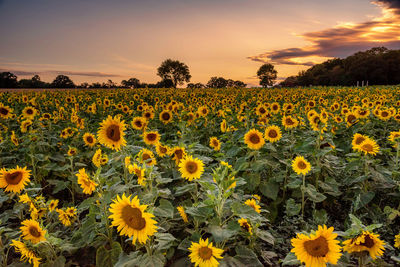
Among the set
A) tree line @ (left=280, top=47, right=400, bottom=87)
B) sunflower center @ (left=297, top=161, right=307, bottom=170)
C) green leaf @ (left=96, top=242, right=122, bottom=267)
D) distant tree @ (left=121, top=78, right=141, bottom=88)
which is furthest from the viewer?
tree line @ (left=280, top=47, right=400, bottom=87)

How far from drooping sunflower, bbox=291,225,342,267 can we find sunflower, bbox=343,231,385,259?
193 millimetres

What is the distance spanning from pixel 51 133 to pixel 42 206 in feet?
14.2

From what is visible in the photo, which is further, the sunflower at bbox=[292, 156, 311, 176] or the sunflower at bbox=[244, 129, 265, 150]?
the sunflower at bbox=[244, 129, 265, 150]

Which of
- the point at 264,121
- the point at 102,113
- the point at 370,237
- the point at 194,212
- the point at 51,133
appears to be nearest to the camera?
the point at 370,237

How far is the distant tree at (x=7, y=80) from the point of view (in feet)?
126

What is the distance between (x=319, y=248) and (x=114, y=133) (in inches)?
95.1

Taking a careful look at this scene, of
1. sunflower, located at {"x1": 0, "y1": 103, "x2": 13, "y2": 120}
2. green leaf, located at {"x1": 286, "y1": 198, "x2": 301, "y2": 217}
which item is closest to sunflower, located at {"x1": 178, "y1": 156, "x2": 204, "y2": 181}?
green leaf, located at {"x1": 286, "y1": 198, "x2": 301, "y2": 217}

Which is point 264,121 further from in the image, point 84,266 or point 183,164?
point 84,266

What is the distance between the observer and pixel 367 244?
6.58 ft

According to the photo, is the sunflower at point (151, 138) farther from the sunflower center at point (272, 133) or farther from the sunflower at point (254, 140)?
the sunflower center at point (272, 133)

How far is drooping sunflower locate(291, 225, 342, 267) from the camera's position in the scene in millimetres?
1842

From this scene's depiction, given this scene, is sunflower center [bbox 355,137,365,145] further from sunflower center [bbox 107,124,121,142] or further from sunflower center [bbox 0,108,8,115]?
sunflower center [bbox 0,108,8,115]

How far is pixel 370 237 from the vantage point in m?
1.99

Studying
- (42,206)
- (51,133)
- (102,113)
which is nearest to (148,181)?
(42,206)
